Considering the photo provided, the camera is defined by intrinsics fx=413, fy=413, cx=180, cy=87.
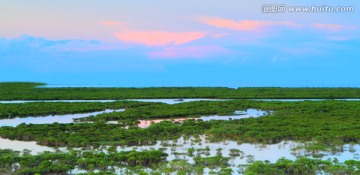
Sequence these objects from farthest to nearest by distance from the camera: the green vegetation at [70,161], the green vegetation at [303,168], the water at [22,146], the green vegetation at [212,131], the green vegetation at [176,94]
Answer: the green vegetation at [176,94] < the green vegetation at [212,131] < the water at [22,146] < the green vegetation at [70,161] < the green vegetation at [303,168]

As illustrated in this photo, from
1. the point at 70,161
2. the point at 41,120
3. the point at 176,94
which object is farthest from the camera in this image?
the point at 176,94

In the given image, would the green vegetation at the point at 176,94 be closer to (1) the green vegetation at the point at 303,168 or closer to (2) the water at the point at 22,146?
(2) the water at the point at 22,146

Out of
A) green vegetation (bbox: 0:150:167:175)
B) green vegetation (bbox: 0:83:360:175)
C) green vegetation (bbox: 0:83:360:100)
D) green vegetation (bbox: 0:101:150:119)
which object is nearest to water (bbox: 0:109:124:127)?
green vegetation (bbox: 0:101:150:119)

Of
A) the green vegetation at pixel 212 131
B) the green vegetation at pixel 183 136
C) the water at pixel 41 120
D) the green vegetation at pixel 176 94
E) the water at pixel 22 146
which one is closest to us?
the green vegetation at pixel 183 136

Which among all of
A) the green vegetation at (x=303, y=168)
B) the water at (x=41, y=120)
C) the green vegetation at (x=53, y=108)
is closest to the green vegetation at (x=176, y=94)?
the green vegetation at (x=53, y=108)

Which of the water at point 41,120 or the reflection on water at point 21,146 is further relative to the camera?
the water at point 41,120

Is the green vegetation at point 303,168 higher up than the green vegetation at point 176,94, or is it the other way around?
the green vegetation at point 176,94

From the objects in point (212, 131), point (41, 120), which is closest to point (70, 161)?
point (212, 131)

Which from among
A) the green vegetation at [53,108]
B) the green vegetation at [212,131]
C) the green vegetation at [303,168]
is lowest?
the green vegetation at [303,168]

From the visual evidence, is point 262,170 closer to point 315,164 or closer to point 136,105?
point 315,164

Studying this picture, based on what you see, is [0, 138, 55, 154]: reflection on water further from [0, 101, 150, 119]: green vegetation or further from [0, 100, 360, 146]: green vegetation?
[0, 101, 150, 119]: green vegetation

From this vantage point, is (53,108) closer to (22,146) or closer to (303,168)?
(22,146)

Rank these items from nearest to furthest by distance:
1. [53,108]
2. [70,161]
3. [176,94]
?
[70,161]
[53,108]
[176,94]

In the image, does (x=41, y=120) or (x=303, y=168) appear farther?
(x=41, y=120)
